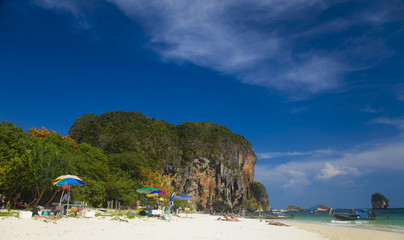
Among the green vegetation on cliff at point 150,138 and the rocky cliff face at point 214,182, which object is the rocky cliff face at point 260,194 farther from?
the green vegetation on cliff at point 150,138

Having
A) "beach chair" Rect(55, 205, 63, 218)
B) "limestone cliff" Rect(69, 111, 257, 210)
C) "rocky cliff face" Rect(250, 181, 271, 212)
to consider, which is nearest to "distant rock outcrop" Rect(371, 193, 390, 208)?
"rocky cliff face" Rect(250, 181, 271, 212)

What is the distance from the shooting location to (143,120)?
81.3 m

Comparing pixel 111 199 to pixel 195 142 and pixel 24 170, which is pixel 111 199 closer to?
pixel 24 170

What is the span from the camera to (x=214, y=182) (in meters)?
82.9

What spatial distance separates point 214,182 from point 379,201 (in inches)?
3726

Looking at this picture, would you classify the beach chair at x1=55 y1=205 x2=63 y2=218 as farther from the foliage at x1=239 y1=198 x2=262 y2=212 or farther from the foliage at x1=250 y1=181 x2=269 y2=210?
the foliage at x1=250 y1=181 x2=269 y2=210

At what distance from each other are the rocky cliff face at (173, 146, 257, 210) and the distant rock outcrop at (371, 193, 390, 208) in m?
76.6

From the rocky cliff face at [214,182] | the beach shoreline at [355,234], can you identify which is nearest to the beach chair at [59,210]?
the beach shoreline at [355,234]

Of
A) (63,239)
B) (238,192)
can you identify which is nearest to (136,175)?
(63,239)

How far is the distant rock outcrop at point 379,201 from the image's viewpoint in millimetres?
121938

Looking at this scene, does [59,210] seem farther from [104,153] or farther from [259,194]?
[259,194]

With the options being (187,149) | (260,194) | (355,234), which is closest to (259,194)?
(260,194)

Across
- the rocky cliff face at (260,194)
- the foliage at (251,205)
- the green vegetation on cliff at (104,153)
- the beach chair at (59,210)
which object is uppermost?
the green vegetation on cliff at (104,153)

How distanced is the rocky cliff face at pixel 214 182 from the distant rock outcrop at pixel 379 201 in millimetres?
76643
